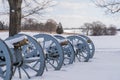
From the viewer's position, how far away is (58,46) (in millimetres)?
11406

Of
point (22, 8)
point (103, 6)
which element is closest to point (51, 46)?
point (22, 8)

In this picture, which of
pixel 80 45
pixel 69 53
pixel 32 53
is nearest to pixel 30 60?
pixel 32 53

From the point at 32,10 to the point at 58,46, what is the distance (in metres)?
9.24

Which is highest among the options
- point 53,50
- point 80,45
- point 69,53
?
point 53,50

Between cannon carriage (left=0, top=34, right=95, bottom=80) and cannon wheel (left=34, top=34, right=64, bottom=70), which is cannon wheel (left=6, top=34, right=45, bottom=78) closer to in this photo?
cannon carriage (left=0, top=34, right=95, bottom=80)

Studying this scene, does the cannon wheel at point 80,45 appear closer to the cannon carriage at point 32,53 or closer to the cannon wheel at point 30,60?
the cannon carriage at point 32,53

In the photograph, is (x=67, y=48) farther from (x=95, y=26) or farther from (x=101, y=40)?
(x=95, y=26)

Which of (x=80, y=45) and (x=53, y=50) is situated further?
(x=80, y=45)

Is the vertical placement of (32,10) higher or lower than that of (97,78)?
higher

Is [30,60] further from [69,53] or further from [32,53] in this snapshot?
[69,53]

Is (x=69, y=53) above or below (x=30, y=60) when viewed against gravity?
below

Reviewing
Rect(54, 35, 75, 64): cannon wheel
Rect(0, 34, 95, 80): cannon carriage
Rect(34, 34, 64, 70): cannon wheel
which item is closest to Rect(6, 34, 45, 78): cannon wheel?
Rect(0, 34, 95, 80): cannon carriage

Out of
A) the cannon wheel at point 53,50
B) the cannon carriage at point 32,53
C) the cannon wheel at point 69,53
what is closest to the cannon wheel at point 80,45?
the cannon carriage at point 32,53

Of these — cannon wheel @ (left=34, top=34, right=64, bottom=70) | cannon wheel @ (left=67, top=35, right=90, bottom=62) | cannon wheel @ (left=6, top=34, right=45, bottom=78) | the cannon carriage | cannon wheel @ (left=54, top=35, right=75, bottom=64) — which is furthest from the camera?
cannon wheel @ (left=67, top=35, right=90, bottom=62)
